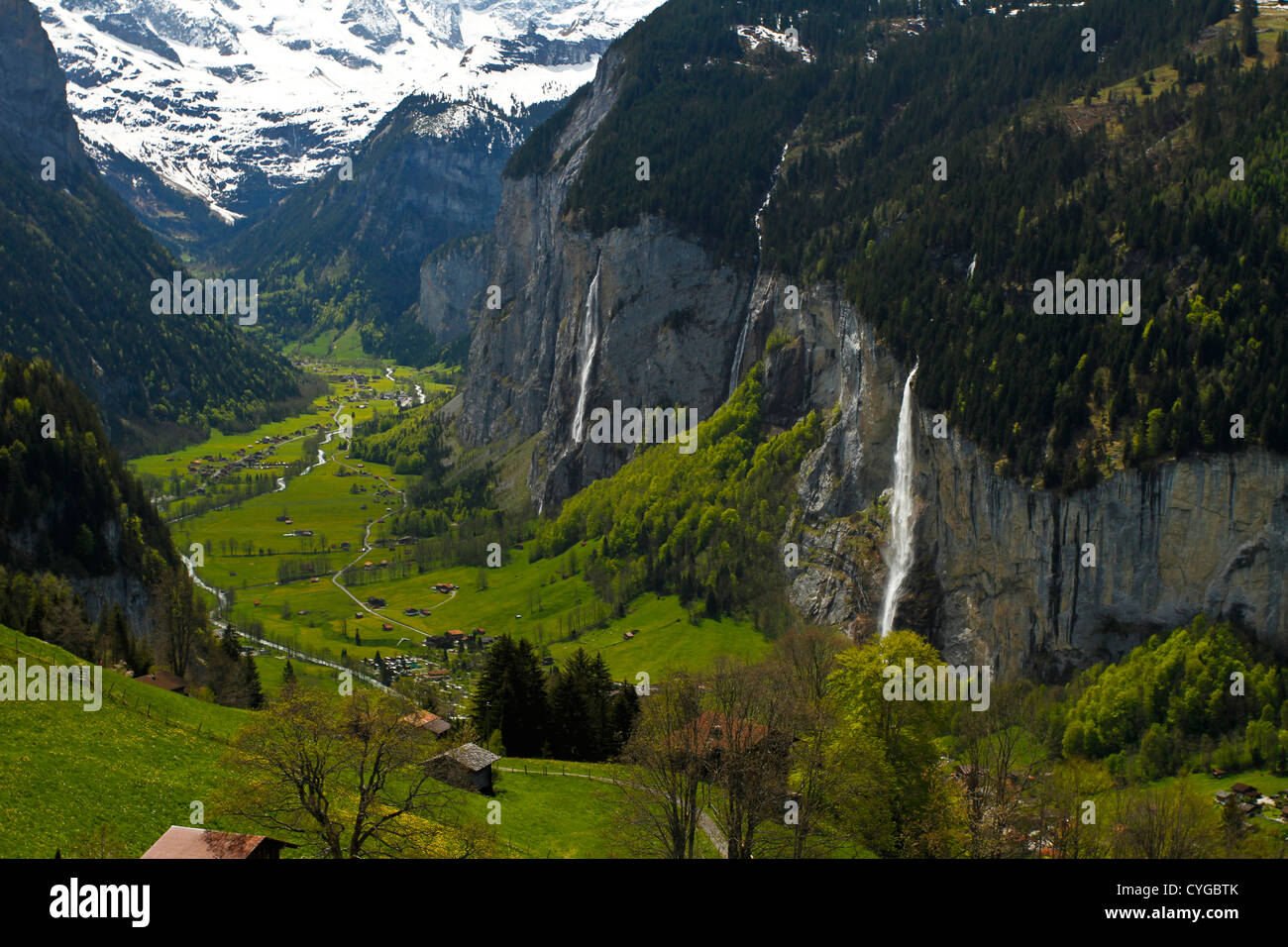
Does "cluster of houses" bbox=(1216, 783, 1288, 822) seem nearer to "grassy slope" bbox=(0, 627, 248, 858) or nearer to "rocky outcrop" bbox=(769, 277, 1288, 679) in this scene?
"rocky outcrop" bbox=(769, 277, 1288, 679)

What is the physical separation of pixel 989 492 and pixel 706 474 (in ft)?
221

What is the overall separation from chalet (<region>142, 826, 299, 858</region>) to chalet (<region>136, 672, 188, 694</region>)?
40793 mm

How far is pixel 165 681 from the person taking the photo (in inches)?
2798

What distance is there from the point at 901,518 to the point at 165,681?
83.2m

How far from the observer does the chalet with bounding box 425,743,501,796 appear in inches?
2180

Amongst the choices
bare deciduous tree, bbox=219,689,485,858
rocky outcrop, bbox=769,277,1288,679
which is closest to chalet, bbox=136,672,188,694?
bare deciduous tree, bbox=219,689,485,858

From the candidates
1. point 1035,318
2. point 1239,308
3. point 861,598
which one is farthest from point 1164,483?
point 861,598

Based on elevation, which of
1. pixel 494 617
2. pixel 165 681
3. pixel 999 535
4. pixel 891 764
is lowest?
pixel 891 764

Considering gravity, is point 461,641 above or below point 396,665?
above

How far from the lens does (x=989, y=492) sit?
355ft

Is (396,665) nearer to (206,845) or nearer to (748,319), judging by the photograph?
(748,319)

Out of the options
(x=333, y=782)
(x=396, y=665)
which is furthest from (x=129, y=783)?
(x=396, y=665)

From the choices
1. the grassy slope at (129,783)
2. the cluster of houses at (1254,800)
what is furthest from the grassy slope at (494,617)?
the cluster of houses at (1254,800)
